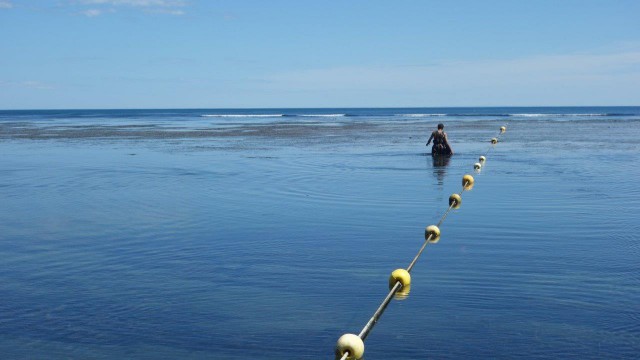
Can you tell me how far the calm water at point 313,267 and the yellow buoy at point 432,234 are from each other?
21 cm

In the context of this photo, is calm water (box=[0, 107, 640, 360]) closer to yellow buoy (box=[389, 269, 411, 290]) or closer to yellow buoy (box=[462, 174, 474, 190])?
yellow buoy (box=[389, 269, 411, 290])

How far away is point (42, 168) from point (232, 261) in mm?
15509

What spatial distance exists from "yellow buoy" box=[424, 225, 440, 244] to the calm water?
8.1 inches

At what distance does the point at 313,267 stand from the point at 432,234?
7.13 ft

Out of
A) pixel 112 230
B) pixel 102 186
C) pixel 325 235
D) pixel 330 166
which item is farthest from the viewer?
pixel 330 166

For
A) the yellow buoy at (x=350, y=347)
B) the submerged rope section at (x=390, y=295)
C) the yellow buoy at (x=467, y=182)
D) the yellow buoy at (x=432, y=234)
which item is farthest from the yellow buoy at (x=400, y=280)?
the yellow buoy at (x=467, y=182)

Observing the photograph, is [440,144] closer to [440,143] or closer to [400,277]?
[440,143]

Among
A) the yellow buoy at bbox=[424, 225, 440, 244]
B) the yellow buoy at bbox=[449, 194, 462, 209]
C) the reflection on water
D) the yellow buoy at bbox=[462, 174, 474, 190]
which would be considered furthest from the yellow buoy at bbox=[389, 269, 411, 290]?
the reflection on water

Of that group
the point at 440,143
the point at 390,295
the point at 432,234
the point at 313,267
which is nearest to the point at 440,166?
the point at 440,143

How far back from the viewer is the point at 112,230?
12.4 m

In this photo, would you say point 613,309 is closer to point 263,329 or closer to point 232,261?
point 263,329

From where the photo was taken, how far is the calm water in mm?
6875

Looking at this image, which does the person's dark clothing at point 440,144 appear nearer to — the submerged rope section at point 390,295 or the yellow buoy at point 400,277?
the submerged rope section at point 390,295

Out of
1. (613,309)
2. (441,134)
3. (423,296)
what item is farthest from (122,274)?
(441,134)
